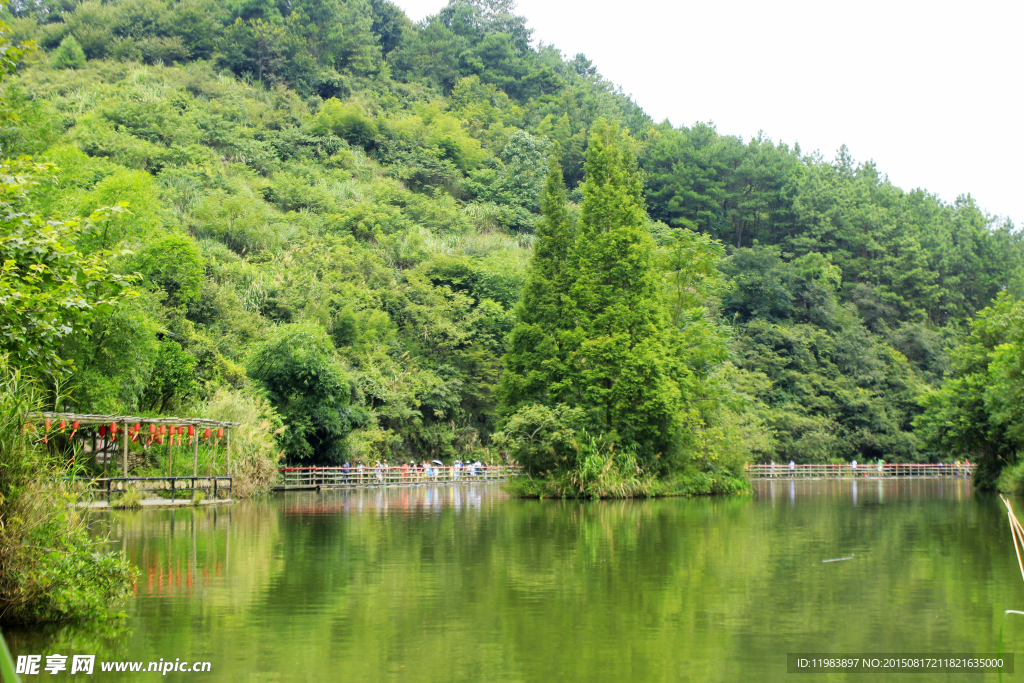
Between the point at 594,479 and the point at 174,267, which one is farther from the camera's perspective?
the point at 174,267


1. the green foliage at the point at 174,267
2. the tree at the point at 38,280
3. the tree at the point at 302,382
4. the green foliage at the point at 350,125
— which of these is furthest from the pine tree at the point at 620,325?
the green foliage at the point at 350,125

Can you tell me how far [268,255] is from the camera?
4697 centimetres

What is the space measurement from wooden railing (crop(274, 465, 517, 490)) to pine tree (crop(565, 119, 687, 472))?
3789mm

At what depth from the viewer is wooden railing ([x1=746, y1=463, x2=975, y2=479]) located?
155 ft

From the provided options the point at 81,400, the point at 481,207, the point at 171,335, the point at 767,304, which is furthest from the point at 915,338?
the point at 81,400

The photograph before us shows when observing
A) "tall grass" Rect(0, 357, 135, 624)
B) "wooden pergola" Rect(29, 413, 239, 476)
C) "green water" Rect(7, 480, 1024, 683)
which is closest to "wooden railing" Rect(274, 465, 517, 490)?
"wooden pergola" Rect(29, 413, 239, 476)

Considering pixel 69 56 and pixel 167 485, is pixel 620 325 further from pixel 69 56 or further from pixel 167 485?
pixel 69 56

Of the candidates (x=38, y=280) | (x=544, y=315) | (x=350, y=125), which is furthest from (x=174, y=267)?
(x=350, y=125)

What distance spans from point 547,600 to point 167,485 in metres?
18.2

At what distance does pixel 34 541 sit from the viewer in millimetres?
7379

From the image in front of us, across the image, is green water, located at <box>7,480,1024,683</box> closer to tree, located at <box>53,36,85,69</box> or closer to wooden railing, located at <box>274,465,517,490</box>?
wooden railing, located at <box>274,465,517,490</box>

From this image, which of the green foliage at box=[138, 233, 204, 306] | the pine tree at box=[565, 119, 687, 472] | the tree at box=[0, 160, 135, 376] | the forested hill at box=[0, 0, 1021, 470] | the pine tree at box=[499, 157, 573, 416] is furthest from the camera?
the forested hill at box=[0, 0, 1021, 470]

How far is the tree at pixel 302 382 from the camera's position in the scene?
32.2 m

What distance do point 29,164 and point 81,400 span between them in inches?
619
